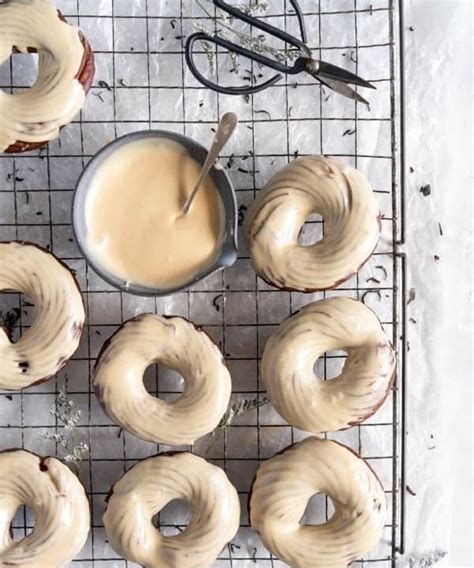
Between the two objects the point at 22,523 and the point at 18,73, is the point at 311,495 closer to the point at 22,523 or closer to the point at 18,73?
the point at 22,523

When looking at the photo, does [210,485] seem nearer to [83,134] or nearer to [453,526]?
[453,526]

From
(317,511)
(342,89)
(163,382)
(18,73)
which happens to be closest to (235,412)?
(163,382)

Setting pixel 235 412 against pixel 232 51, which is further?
pixel 235 412

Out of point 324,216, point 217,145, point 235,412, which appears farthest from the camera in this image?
point 235,412

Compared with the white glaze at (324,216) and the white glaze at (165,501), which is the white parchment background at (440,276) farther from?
the white glaze at (165,501)

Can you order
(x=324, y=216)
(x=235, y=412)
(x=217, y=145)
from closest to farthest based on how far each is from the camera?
(x=217, y=145), (x=324, y=216), (x=235, y=412)

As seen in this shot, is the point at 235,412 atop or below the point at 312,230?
below

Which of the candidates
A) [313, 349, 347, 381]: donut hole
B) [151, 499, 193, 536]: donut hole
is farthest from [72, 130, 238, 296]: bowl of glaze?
[151, 499, 193, 536]: donut hole
